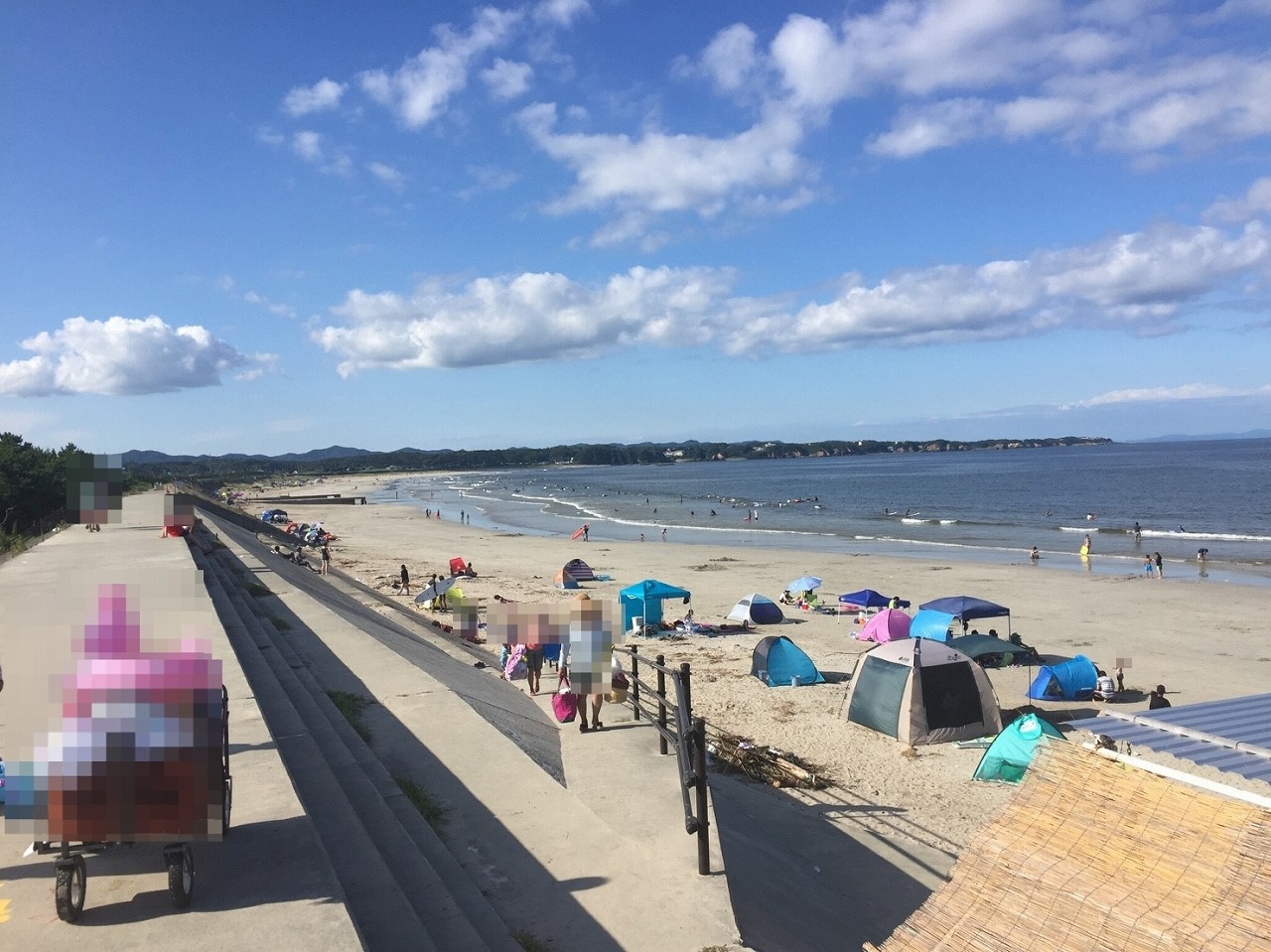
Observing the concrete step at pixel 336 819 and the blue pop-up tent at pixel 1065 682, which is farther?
the blue pop-up tent at pixel 1065 682

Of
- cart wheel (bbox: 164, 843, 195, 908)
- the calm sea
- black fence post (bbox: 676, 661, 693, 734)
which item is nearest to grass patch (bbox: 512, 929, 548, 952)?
black fence post (bbox: 676, 661, 693, 734)

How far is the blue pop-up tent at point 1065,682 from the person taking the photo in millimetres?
16406

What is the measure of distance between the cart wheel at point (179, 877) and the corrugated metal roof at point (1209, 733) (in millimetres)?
5256

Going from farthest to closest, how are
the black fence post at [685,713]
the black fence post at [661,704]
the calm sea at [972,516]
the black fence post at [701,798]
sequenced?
1. the calm sea at [972,516]
2. the black fence post at [661,704]
3. the black fence post at [685,713]
4. the black fence post at [701,798]

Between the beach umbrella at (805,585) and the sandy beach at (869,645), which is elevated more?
the beach umbrella at (805,585)

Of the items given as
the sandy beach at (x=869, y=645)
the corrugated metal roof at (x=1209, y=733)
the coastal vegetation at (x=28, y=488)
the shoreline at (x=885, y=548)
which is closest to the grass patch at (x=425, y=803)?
the corrugated metal roof at (x=1209, y=733)

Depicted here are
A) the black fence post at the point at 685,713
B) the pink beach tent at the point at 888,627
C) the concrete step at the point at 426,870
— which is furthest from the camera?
the pink beach tent at the point at 888,627

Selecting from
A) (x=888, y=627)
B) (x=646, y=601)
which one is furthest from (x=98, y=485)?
(x=888, y=627)

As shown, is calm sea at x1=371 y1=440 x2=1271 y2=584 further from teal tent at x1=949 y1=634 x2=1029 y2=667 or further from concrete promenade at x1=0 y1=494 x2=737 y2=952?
concrete promenade at x1=0 y1=494 x2=737 y2=952

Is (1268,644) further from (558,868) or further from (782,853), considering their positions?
(558,868)

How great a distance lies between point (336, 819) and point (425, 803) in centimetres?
140

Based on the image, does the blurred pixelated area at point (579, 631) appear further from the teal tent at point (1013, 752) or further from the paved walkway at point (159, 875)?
the teal tent at point (1013, 752)

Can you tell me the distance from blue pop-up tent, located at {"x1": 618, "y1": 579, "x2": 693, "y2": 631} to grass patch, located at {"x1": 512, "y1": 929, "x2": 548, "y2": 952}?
53.7ft

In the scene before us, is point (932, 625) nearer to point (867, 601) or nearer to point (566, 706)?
point (867, 601)
